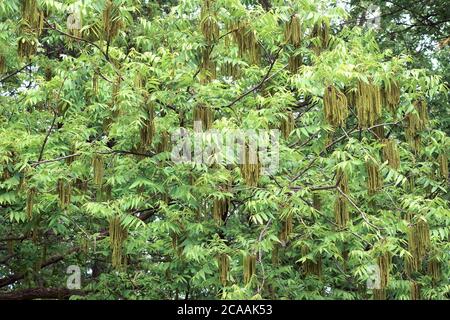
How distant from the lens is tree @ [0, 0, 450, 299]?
24.1 ft

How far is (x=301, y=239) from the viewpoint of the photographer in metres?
8.13

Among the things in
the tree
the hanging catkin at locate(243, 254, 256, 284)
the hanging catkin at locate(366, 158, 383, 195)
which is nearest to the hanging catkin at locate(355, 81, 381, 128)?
the tree

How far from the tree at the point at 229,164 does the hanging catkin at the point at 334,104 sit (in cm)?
2

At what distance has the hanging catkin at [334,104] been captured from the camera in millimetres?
6820

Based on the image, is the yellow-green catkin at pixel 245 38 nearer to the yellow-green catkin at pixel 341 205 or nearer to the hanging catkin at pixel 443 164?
the yellow-green catkin at pixel 341 205

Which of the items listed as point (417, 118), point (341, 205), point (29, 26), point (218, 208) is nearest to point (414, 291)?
point (341, 205)

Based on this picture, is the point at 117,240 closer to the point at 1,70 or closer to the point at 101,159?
the point at 101,159

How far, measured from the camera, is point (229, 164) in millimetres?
7996

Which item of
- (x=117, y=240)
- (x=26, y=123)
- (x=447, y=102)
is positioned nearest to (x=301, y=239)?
(x=117, y=240)

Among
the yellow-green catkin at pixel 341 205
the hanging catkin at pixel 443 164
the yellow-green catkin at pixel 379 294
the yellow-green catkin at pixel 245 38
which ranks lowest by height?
the yellow-green catkin at pixel 379 294

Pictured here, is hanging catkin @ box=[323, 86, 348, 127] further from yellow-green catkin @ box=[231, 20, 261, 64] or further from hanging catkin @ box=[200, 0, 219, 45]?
hanging catkin @ box=[200, 0, 219, 45]

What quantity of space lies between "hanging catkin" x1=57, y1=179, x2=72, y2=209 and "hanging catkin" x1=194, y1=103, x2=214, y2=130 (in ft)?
4.74

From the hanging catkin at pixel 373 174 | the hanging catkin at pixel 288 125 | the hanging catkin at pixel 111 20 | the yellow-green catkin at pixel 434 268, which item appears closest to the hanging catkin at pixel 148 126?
the hanging catkin at pixel 111 20

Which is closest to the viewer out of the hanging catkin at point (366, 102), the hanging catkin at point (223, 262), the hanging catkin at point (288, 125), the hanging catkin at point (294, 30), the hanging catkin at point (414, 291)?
the hanging catkin at point (366, 102)
